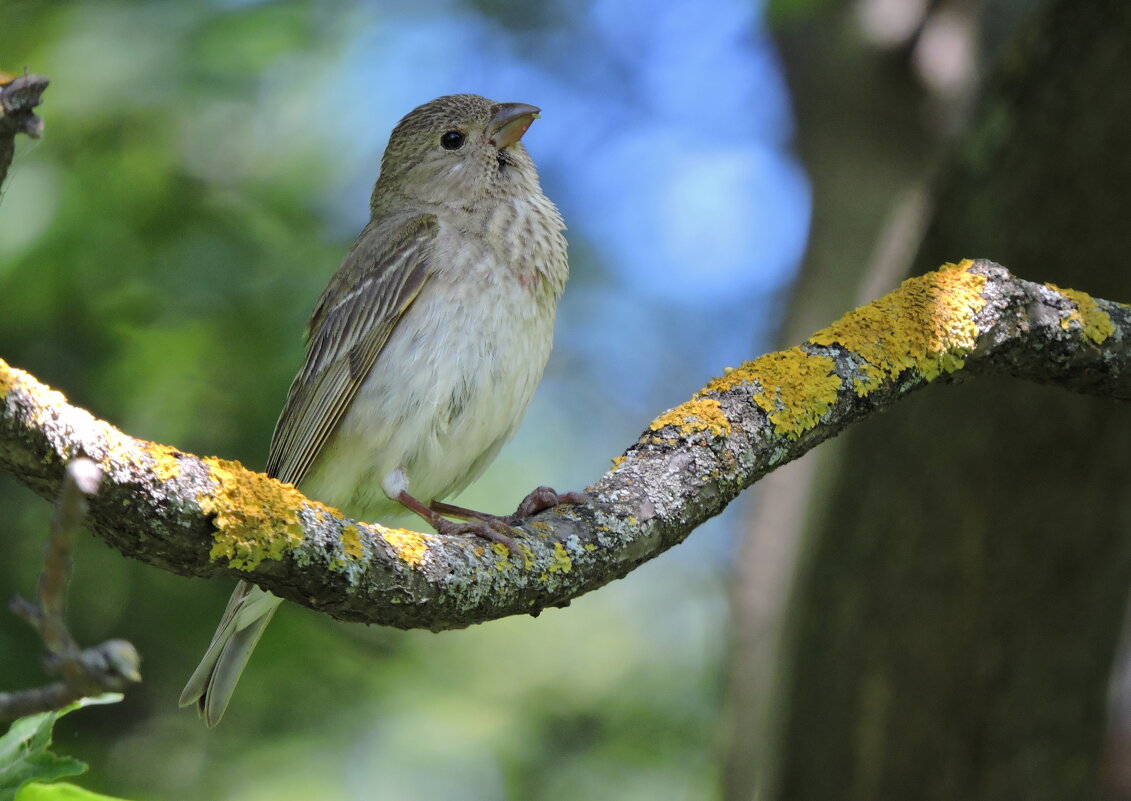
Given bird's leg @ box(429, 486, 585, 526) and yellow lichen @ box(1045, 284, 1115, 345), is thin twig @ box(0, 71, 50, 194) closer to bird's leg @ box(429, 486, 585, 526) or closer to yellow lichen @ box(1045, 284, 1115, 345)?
bird's leg @ box(429, 486, 585, 526)

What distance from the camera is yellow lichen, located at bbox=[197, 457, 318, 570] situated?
1.96m

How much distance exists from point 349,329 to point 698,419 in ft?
6.30

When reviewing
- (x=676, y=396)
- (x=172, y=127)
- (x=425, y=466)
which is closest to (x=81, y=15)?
(x=172, y=127)

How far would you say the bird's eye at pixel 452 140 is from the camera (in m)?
4.95

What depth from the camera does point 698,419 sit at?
2850 millimetres

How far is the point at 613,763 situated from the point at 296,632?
2598 mm

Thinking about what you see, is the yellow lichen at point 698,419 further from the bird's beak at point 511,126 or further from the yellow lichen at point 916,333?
the bird's beak at point 511,126

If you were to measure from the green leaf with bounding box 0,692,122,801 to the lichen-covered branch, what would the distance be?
12.3 inches

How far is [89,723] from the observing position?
16.5ft

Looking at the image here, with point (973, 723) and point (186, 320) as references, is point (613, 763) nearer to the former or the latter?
point (973, 723)

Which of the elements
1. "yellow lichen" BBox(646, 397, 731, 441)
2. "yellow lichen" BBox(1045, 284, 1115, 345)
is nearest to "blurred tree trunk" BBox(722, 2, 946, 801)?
"yellow lichen" BBox(1045, 284, 1115, 345)

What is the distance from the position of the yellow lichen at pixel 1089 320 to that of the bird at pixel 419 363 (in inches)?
69.6

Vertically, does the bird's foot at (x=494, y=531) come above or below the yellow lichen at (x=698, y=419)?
below

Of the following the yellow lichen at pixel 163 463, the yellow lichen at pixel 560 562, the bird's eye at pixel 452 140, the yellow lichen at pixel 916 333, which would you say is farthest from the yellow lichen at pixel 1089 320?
the bird's eye at pixel 452 140
